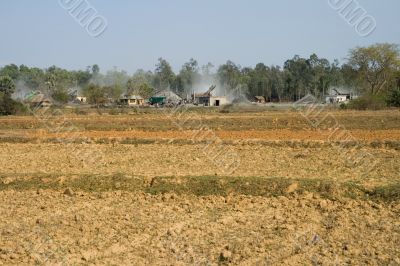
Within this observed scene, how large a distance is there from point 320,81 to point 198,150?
83.0 meters

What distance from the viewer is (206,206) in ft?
33.5

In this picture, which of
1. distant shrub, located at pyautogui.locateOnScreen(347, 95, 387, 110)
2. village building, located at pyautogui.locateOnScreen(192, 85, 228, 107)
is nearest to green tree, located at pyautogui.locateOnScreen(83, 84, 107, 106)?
village building, located at pyautogui.locateOnScreen(192, 85, 228, 107)

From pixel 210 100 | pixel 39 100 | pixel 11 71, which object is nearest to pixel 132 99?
pixel 210 100

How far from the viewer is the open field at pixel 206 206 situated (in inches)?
290

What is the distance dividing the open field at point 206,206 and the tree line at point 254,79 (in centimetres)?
3852

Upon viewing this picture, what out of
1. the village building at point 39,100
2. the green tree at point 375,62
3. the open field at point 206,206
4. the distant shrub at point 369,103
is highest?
the green tree at point 375,62

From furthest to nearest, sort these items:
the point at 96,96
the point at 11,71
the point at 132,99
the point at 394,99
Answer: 1. the point at 11,71
2. the point at 132,99
3. the point at 96,96
4. the point at 394,99

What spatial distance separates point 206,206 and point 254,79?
9947 cm

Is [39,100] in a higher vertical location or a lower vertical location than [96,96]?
lower

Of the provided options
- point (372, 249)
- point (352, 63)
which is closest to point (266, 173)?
point (372, 249)

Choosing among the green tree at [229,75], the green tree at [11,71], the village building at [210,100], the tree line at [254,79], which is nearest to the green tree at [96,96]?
the tree line at [254,79]

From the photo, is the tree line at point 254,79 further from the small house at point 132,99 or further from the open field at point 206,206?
the open field at point 206,206

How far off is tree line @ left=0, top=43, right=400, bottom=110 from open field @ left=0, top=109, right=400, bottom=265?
126 feet

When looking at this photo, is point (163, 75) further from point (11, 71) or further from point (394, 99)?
point (394, 99)
